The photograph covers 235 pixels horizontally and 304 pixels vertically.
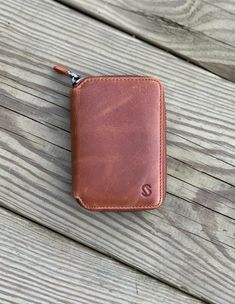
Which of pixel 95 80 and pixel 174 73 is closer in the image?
pixel 95 80

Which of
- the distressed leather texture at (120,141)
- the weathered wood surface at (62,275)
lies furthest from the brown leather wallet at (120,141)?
the weathered wood surface at (62,275)

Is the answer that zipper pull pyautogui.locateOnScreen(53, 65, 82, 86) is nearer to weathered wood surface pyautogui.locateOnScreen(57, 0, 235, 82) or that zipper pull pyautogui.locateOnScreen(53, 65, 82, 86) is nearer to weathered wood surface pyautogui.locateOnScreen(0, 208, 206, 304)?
weathered wood surface pyautogui.locateOnScreen(57, 0, 235, 82)

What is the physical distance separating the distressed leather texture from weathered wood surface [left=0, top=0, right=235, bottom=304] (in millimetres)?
79

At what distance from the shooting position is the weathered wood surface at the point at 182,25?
4.93 feet

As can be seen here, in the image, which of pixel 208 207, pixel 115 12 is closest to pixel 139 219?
pixel 208 207

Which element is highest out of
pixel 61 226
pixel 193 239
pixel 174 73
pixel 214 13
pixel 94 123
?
pixel 214 13

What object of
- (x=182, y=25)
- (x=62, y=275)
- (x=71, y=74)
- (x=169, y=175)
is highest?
(x=182, y=25)

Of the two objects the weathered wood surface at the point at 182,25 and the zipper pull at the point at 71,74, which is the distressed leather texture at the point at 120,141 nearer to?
the zipper pull at the point at 71,74

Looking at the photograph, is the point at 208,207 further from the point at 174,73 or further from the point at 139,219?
the point at 174,73

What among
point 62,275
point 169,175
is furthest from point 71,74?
point 62,275

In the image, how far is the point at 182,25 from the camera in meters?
1.51

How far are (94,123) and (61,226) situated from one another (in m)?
0.24

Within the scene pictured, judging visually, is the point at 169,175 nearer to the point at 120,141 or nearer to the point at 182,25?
the point at 120,141

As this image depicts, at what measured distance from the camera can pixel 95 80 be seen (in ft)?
4.58
